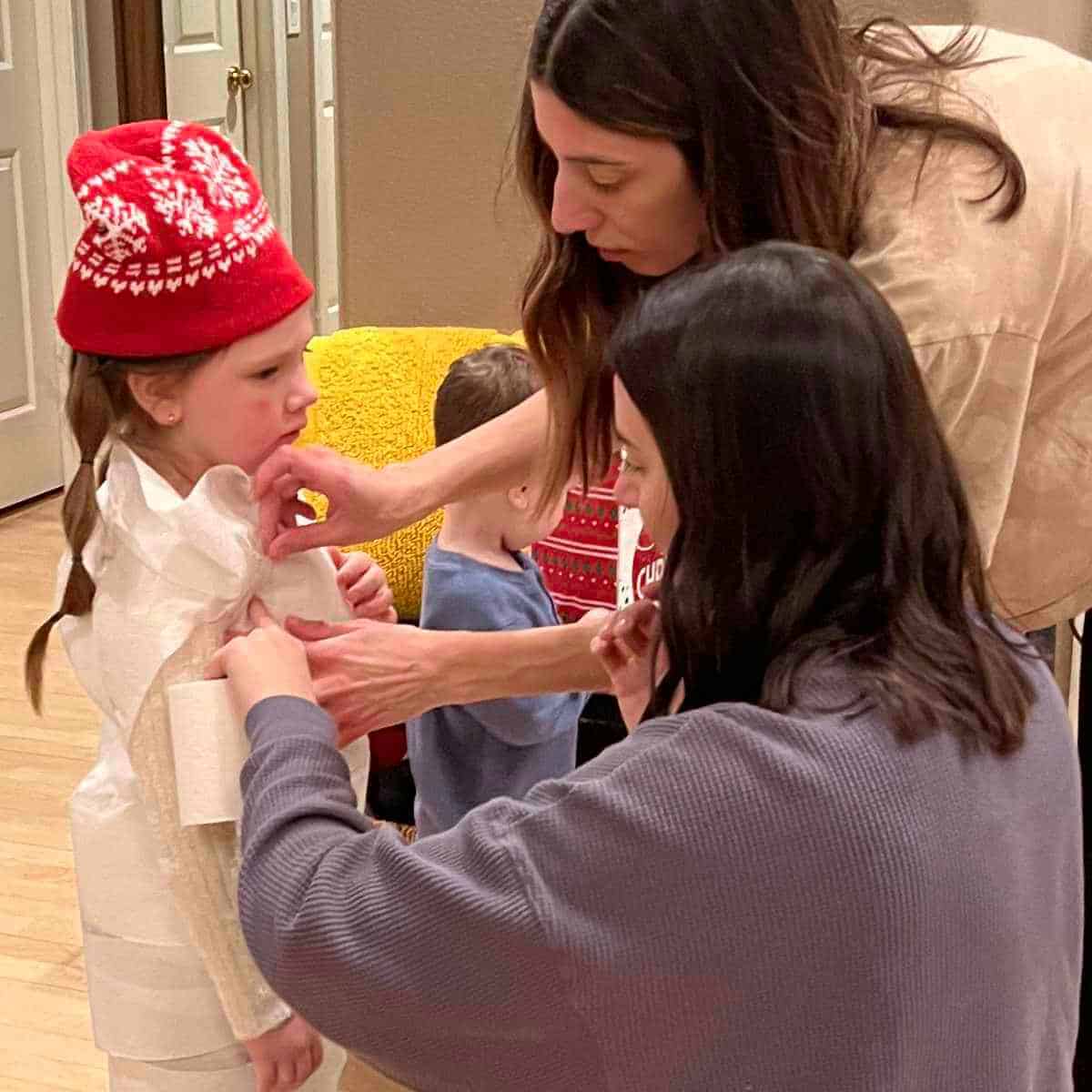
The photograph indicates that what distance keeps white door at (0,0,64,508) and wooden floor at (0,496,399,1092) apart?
62 centimetres

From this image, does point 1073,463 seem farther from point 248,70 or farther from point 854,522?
point 248,70

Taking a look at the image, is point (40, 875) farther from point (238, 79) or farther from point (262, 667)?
point (238, 79)

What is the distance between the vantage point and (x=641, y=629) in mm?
1214

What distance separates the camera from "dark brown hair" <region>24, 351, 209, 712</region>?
1.38 meters

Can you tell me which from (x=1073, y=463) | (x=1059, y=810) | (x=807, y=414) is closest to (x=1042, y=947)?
(x=1059, y=810)

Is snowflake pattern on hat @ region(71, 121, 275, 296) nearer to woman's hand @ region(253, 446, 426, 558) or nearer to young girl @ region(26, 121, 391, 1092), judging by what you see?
young girl @ region(26, 121, 391, 1092)

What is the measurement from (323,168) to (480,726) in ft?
12.2

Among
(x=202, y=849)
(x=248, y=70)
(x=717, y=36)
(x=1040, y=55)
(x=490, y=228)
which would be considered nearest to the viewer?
(x=717, y=36)

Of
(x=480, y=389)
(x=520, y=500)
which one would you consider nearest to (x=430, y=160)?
(x=480, y=389)

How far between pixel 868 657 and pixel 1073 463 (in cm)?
56

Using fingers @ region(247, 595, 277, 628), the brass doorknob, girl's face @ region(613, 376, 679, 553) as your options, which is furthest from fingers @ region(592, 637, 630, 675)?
the brass doorknob

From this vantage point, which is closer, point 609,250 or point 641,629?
point 641,629

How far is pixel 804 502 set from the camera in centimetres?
94

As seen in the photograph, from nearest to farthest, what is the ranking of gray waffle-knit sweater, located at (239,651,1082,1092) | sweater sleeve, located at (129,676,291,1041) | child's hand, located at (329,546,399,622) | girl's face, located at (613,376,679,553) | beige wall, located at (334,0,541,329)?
gray waffle-knit sweater, located at (239,651,1082,1092)
girl's face, located at (613,376,679,553)
sweater sleeve, located at (129,676,291,1041)
child's hand, located at (329,546,399,622)
beige wall, located at (334,0,541,329)
